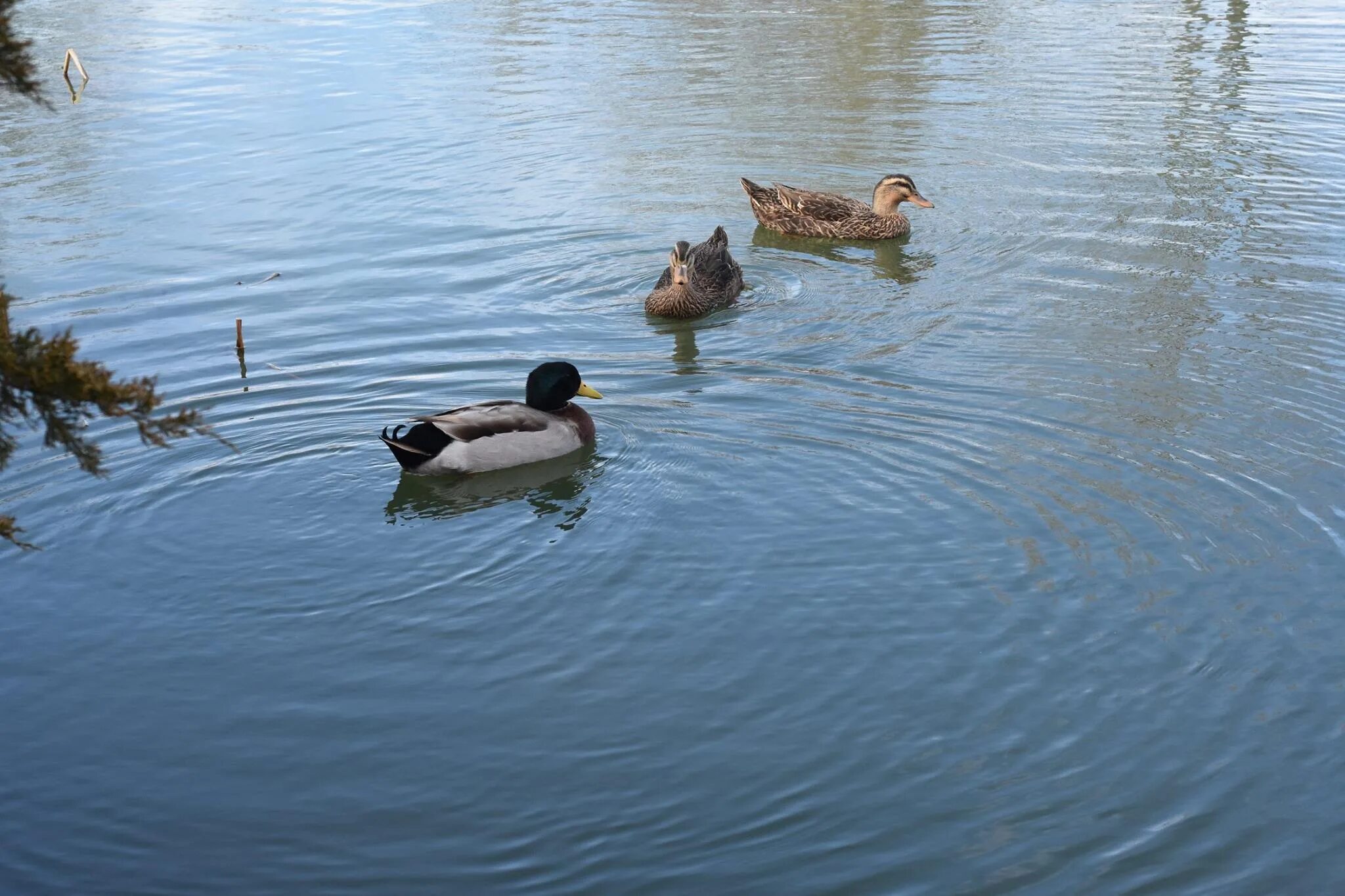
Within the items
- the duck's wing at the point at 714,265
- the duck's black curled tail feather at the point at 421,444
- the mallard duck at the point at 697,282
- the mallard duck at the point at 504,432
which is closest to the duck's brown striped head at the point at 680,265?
the mallard duck at the point at 697,282

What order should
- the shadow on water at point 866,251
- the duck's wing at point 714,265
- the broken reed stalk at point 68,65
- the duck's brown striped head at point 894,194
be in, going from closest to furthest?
the duck's wing at point 714,265 < the shadow on water at point 866,251 < the duck's brown striped head at point 894,194 < the broken reed stalk at point 68,65

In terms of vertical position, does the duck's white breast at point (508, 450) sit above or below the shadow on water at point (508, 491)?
above

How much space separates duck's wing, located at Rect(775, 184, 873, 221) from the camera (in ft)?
50.0

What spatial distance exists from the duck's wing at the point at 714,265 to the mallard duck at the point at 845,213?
6.73 feet

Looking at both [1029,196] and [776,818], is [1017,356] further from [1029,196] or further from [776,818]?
[776,818]

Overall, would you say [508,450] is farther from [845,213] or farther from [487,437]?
[845,213]

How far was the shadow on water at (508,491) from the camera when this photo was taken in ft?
30.8

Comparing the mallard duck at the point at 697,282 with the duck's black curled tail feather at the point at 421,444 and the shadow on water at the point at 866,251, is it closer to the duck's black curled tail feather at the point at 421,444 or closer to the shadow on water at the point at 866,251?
the shadow on water at the point at 866,251

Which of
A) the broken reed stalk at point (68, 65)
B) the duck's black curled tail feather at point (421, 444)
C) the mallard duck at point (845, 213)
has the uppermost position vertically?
the broken reed stalk at point (68, 65)

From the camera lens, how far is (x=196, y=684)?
24.2 ft

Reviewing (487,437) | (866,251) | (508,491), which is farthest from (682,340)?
(866,251)

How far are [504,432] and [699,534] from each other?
1949 millimetres

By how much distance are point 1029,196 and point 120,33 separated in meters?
17.7

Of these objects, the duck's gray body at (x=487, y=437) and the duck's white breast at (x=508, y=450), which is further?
the duck's white breast at (x=508, y=450)
